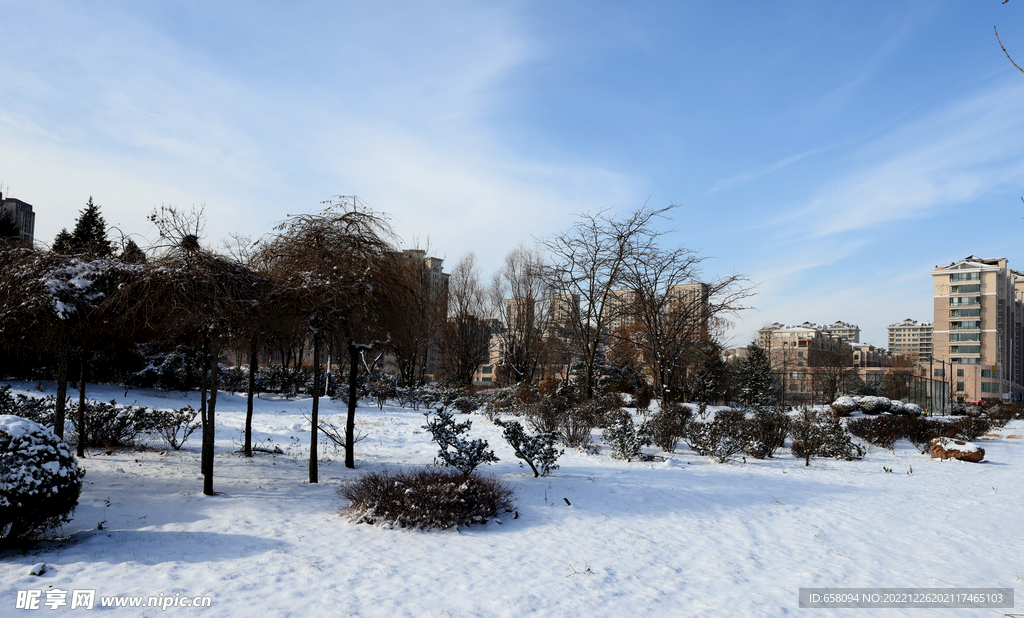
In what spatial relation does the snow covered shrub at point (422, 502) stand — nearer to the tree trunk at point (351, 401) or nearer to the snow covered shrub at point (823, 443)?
the tree trunk at point (351, 401)

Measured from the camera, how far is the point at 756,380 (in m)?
29.4

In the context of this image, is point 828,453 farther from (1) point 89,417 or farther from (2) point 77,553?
(1) point 89,417

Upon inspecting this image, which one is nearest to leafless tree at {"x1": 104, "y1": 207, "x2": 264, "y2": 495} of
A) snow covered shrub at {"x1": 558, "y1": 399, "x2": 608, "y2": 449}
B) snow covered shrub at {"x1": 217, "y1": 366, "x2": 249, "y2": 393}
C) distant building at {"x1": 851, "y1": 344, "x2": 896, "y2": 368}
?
snow covered shrub at {"x1": 558, "y1": 399, "x2": 608, "y2": 449}

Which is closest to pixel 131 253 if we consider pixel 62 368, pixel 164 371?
pixel 62 368

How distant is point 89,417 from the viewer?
10.7m

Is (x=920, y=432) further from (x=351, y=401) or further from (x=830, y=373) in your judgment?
(x=830, y=373)

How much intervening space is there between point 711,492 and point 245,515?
22.7ft

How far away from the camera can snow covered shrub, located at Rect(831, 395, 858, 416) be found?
21.7 meters

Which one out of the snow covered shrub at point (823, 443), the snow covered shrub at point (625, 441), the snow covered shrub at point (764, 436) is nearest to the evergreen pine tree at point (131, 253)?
the snow covered shrub at point (625, 441)

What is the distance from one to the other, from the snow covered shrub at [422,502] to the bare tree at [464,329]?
87.5ft

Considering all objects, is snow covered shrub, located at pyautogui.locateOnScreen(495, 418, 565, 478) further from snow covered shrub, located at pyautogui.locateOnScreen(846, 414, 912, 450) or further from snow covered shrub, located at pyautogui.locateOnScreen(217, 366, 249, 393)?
snow covered shrub, located at pyautogui.locateOnScreen(217, 366, 249, 393)

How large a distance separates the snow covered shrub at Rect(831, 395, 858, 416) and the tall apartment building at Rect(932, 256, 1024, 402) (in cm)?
6580

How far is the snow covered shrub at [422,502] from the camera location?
6562mm

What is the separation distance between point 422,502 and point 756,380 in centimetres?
2681
